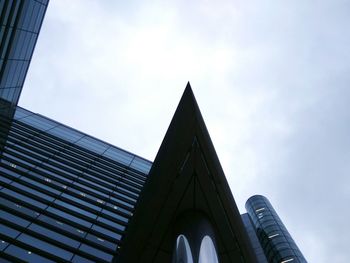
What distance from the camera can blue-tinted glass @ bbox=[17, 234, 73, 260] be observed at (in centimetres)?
1309

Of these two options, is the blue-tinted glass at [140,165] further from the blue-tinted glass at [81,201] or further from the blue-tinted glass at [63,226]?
the blue-tinted glass at [63,226]

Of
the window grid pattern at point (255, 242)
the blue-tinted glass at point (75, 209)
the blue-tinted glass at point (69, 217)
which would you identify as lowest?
the window grid pattern at point (255, 242)

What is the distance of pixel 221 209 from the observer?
11.2 metres

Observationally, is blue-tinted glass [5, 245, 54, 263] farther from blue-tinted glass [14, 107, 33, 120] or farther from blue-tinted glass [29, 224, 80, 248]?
blue-tinted glass [14, 107, 33, 120]

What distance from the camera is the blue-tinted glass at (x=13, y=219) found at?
1384 cm

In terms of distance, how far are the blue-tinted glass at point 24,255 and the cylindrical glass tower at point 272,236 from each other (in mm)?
29381

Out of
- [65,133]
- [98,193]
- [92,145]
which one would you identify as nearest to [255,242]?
[92,145]

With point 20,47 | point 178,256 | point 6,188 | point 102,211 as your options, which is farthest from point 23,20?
point 178,256

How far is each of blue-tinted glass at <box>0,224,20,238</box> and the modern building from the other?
0.04 meters

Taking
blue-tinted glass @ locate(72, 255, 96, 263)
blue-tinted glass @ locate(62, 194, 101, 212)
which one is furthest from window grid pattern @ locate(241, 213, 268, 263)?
blue-tinted glass @ locate(72, 255, 96, 263)

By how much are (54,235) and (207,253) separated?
8489 mm

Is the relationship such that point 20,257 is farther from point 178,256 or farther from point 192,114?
point 192,114

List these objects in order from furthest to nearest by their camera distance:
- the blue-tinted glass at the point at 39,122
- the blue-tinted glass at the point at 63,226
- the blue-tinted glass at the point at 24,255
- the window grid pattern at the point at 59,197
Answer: the blue-tinted glass at the point at 39,122, the blue-tinted glass at the point at 63,226, the window grid pattern at the point at 59,197, the blue-tinted glass at the point at 24,255

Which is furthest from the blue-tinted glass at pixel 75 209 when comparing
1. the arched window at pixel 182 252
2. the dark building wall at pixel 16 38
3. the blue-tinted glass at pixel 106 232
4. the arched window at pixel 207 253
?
the dark building wall at pixel 16 38
